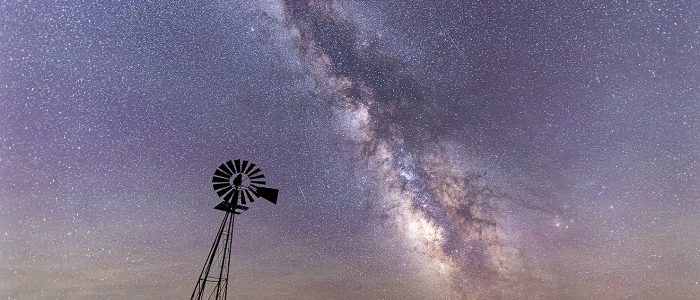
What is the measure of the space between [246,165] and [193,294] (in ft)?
20.8

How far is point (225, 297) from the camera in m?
41.7

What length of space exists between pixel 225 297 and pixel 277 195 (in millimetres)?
5294

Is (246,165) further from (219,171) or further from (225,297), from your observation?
(225,297)

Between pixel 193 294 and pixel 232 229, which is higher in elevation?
pixel 232 229

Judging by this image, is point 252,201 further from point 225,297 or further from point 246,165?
point 225,297

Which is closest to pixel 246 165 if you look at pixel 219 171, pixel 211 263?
pixel 219 171

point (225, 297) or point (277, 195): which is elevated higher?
point (277, 195)

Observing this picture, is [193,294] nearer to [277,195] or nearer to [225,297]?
[225,297]

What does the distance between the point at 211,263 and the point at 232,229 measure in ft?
6.02

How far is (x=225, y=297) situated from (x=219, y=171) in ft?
19.0

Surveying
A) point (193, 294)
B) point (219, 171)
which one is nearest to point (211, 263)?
point (193, 294)

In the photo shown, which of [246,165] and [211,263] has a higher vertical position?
[246,165]

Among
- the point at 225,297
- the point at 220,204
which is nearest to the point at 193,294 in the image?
the point at 225,297

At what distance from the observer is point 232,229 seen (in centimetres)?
4266
